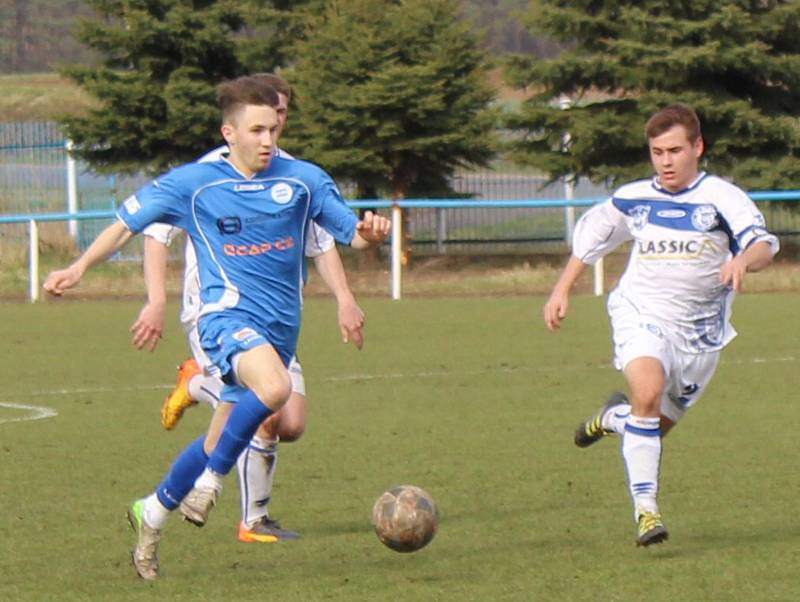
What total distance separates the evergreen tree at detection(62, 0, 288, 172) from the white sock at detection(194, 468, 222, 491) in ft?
66.7

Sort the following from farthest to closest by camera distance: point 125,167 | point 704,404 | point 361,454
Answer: point 125,167
point 704,404
point 361,454

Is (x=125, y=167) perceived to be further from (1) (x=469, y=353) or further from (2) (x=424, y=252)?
(1) (x=469, y=353)

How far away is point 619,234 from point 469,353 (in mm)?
7368

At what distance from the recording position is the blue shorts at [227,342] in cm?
621

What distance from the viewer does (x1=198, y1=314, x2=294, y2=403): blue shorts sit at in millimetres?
6215

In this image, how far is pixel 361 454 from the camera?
9.25m

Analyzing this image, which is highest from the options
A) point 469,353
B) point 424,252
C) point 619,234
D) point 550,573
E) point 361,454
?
point 619,234

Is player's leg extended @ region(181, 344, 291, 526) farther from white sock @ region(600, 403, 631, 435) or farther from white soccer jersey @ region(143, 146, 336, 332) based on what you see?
white sock @ region(600, 403, 631, 435)

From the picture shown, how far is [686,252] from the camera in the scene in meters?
6.89

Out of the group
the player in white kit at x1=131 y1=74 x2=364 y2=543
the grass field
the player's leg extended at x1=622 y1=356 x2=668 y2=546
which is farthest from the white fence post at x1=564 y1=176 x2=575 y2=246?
the player's leg extended at x1=622 y1=356 x2=668 y2=546

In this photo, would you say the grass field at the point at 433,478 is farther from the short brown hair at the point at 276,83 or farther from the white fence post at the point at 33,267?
the white fence post at the point at 33,267

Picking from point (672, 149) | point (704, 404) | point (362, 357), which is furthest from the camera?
point (362, 357)

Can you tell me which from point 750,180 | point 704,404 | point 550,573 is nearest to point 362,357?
point 704,404

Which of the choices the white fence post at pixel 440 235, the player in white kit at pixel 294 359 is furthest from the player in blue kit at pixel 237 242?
the white fence post at pixel 440 235
